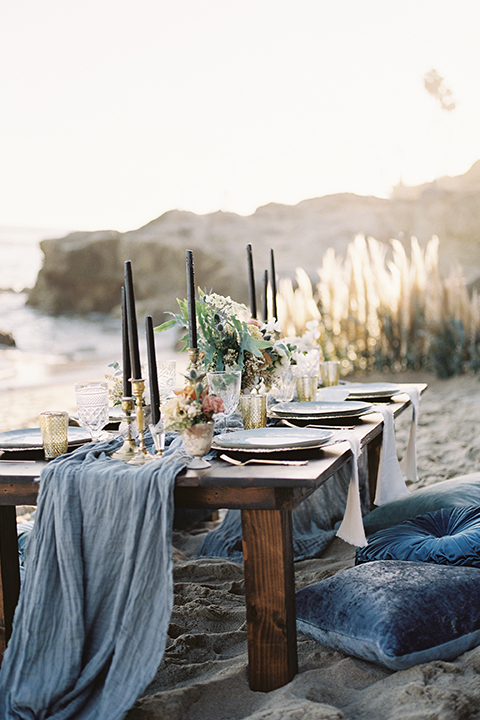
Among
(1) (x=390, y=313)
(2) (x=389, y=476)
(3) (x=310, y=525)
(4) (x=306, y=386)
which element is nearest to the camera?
(2) (x=389, y=476)

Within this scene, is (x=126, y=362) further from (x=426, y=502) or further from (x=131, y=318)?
(x=426, y=502)

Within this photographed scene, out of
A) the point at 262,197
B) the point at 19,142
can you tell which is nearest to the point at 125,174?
the point at 19,142

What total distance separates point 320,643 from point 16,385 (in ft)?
46.4

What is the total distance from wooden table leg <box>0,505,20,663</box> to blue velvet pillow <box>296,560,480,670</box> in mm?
809

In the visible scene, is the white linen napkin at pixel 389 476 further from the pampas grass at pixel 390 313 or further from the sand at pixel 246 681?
the pampas grass at pixel 390 313

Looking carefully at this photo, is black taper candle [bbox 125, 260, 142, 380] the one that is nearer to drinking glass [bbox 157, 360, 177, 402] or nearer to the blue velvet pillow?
drinking glass [bbox 157, 360, 177, 402]

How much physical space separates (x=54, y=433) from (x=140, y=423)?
261 millimetres

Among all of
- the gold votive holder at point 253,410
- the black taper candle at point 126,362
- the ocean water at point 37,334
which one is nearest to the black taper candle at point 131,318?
the black taper candle at point 126,362

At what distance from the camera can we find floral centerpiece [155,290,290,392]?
86.7 inches

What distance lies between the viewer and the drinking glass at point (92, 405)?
1.82m

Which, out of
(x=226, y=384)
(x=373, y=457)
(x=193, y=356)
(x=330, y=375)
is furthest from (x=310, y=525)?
(x=193, y=356)

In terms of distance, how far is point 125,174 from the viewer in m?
33.7

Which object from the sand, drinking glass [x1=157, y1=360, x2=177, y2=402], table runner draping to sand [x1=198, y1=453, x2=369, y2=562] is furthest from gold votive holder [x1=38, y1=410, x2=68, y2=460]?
table runner draping to sand [x1=198, y1=453, x2=369, y2=562]

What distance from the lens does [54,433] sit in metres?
1.82
